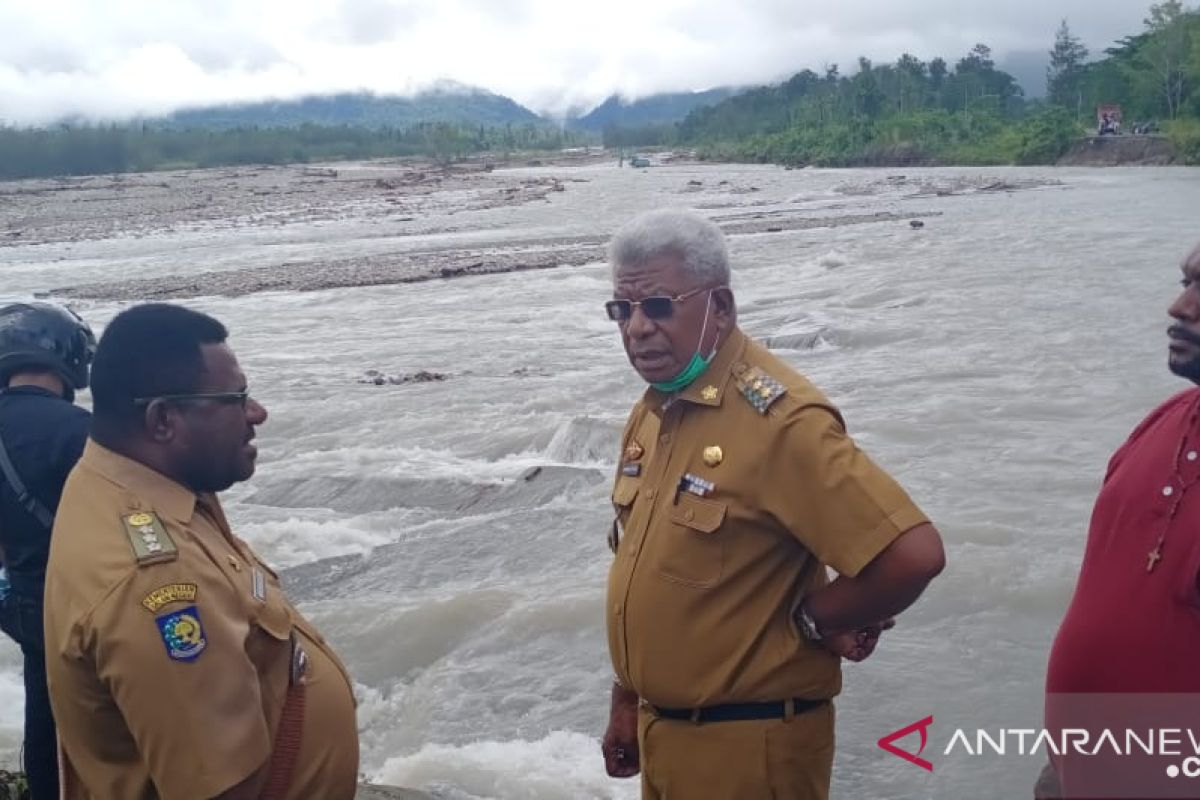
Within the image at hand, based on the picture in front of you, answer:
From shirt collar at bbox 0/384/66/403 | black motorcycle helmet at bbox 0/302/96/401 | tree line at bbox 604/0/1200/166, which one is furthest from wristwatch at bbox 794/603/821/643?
tree line at bbox 604/0/1200/166

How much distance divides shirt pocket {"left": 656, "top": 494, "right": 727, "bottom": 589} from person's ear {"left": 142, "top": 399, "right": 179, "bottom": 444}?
4.06 feet

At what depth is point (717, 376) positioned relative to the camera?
3.11 metres

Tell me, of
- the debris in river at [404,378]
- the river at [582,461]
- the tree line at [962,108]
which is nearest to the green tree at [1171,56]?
the tree line at [962,108]

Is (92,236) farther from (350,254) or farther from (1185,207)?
(1185,207)

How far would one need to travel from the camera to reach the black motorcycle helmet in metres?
3.90

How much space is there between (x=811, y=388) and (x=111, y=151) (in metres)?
115

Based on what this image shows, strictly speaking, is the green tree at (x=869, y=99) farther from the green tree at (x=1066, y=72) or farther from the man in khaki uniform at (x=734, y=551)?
the man in khaki uniform at (x=734, y=551)

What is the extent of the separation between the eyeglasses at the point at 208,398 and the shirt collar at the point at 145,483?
14 centimetres

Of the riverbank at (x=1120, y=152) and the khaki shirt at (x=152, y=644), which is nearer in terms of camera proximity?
the khaki shirt at (x=152, y=644)

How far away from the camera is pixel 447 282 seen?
24938 millimetres

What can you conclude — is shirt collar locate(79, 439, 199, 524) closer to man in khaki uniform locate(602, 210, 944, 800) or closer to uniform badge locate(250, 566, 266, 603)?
uniform badge locate(250, 566, 266, 603)

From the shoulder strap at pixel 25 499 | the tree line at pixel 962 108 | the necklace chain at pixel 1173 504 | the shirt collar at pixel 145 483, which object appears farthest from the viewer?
the tree line at pixel 962 108

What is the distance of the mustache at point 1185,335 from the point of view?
2852 mm

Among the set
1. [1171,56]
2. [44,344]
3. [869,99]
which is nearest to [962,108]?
[869,99]
